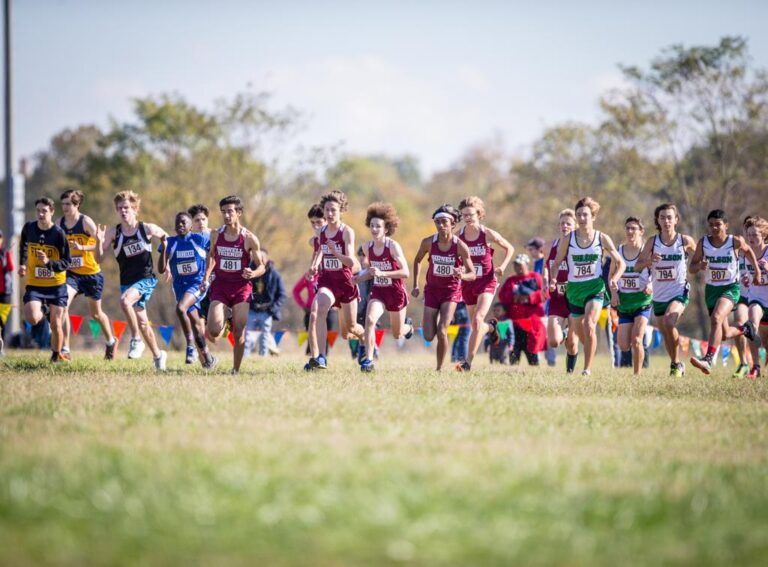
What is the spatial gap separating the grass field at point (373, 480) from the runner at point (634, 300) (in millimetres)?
4783

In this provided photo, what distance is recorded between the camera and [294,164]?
132 ft

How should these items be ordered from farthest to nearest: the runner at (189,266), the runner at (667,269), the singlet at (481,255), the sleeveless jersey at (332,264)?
the singlet at (481,255) → the runner at (667,269) → the runner at (189,266) → the sleeveless jersey at (332,264)

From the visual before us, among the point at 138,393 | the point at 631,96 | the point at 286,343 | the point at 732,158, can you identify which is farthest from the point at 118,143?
the point at 138,393

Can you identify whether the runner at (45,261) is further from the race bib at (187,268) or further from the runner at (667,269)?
the runner at (667,269)

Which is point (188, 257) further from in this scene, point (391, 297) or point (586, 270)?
point (586, 270)

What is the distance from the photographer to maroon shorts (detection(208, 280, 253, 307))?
44.9ft

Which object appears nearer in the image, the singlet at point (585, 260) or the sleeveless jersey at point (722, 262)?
the sleeveless jersey at point (722, 262)

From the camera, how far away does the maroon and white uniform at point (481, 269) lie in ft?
49.7

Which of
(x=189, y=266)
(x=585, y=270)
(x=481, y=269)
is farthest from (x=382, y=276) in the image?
(x=585, y=270)

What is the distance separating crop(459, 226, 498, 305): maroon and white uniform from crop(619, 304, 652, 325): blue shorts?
204 cm

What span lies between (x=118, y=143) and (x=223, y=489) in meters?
36.9

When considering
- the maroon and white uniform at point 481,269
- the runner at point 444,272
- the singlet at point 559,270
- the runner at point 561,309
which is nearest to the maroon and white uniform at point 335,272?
the runner at point 444,272

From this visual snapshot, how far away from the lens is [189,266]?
595 inches

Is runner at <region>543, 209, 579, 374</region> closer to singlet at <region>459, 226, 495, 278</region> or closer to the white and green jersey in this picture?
singlet at <region>459, 226, 495, 278</region>
